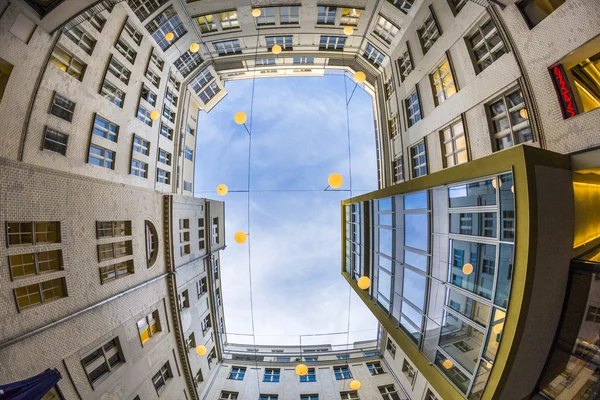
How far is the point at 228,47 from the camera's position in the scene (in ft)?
77.0

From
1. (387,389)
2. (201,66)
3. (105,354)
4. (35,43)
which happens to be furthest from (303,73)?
(387,389)

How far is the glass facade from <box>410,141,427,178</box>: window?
477cm

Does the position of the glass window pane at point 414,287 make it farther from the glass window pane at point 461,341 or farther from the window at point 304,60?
the window at point 304,60

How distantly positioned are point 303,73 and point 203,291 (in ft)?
89.4

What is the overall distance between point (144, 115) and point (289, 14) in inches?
628

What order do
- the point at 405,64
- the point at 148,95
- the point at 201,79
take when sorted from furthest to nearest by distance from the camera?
the point at 201,79
the point at 148,95
the point at 405,64

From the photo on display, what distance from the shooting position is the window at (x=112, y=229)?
41.8 ft

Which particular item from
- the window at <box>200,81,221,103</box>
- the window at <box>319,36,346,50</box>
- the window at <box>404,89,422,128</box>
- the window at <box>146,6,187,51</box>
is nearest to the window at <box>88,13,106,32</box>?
the window at <box>146,6,187,51</box>

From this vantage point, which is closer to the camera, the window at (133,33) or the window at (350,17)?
the window at (133,33)

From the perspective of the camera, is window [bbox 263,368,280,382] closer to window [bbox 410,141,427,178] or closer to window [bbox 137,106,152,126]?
window [bbox 410,141,427,178]

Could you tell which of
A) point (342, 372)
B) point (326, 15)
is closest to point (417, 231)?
point (326, 15)

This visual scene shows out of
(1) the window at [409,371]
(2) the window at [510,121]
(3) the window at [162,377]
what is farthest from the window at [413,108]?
(3) the window at [162,377]

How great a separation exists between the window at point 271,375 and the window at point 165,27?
110 ft

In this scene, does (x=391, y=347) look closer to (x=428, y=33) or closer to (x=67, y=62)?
(x=428, y=33)
